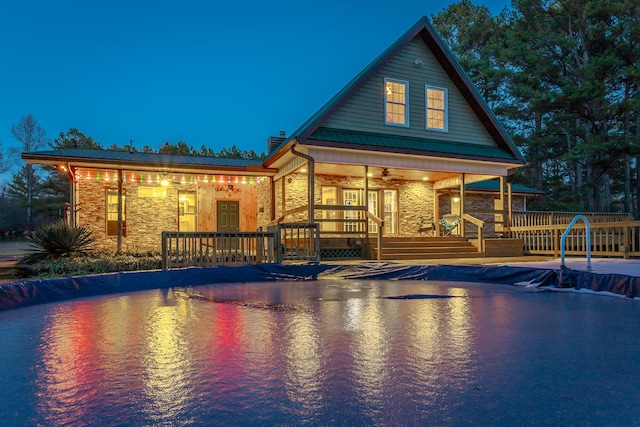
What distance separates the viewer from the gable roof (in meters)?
11.6

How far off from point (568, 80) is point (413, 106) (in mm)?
16736

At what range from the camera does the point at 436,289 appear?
6.77 m

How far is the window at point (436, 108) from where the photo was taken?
1320 centimetres

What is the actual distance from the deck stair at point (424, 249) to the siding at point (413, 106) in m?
3.35

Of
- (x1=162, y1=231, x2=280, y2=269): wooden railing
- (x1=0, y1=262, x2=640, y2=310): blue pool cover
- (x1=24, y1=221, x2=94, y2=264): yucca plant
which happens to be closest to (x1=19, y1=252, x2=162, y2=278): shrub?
(x1=24, y1=221, x2=94, y2=264): yucca plant

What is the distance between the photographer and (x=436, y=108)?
13273mm

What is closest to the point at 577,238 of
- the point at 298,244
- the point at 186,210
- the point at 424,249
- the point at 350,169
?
the point at 424,249

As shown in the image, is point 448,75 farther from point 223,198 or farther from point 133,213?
point 133,213

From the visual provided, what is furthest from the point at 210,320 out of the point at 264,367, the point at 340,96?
the point at 340,96

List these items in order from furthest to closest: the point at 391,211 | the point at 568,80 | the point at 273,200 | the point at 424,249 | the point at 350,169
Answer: the point at 568,80
the point at 391,211
the point at 273,200
the point at 350,169
the point at 424,249

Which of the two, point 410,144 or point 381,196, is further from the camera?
point 381,196

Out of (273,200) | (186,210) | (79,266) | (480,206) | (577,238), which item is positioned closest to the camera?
(79,266)

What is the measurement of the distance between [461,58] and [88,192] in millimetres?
23398

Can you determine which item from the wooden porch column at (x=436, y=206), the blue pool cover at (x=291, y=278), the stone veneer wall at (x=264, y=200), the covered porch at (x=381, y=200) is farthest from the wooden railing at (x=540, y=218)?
the stone veneer wall at (x=264, y=200)
